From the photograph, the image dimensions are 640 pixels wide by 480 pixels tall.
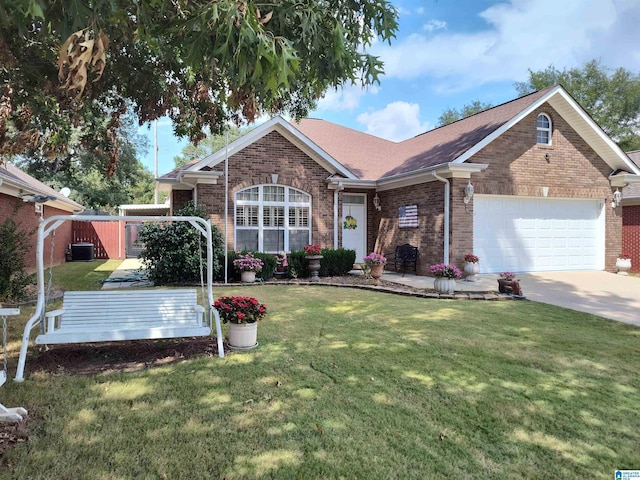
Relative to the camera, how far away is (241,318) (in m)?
5.31

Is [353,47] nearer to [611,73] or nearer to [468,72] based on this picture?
Answer: [468,72]

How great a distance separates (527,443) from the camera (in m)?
3.16

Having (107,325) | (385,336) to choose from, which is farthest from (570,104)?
(107,325)

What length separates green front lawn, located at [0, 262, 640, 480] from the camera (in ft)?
9.27

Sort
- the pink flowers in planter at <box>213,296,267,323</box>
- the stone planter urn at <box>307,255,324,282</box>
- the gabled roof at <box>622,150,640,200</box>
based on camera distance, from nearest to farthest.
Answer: the pink flowers in planter at <box>213,296,267,323</box>, the stone planter urn at <box>307,255,324,282</box>, the gabled roof at <box>622,150,640,200</box>

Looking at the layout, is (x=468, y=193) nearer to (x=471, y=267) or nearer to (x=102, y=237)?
(x=471, y=267)

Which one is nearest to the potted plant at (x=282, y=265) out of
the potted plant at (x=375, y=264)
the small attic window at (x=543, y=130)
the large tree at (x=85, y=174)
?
the potted plant at (x=375, y=264)

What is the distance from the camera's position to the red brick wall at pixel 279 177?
12789 mm

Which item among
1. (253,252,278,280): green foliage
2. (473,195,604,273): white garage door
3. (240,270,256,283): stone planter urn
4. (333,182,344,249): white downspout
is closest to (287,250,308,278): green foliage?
(253,252,278,280): green foliage

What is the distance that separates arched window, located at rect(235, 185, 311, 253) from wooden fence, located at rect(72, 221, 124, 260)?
13.5 m

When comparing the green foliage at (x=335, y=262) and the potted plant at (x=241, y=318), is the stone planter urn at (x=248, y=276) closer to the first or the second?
the green foliage at (x=335, y=262)

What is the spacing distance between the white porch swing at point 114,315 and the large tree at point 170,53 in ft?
6.54

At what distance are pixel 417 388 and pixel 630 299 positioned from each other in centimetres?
803

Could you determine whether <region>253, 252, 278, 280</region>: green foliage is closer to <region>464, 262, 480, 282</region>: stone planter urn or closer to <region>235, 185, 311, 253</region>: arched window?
<region>235, 185, 311, 253</region>: arched window
